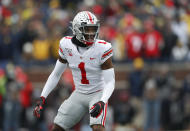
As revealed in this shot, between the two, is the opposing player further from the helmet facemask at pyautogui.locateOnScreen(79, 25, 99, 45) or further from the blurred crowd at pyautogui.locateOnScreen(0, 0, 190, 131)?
the blurred crowd at pyautogui.locateOnScreen(0, 0, 190, 131)

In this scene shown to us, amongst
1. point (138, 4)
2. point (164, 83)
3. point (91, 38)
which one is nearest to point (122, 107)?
point (164, 83)

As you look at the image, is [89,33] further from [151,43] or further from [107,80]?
[151,43]

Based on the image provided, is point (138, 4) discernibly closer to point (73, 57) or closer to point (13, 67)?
point (13, 67)

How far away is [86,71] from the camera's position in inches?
310

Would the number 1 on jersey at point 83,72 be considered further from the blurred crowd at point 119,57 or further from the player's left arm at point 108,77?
the blurred crowd at point 119,57

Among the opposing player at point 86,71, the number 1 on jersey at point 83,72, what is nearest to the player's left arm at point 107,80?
the opposing player at point 86,71

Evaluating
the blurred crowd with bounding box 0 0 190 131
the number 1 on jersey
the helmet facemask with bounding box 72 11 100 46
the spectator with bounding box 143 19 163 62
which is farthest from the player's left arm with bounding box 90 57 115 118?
the spectator with bounding box 143 19 163 62

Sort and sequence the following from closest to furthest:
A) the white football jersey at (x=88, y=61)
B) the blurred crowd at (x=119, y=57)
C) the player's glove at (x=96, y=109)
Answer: the player's glove at (x=96, y=109) → the white football jersey at (x=88, y=61) → the blurred crowd at (x=119, y=57)

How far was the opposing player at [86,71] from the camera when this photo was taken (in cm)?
770

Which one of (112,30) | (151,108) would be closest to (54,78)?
(151,108)

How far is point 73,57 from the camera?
789 cm

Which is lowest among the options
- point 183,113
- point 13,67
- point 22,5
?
point 183,113

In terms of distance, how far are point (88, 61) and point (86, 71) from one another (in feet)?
0.56

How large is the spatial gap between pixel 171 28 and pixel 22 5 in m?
4.68
